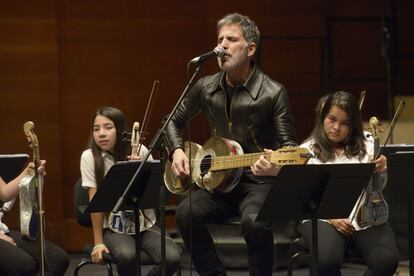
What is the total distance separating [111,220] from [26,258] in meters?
0.59

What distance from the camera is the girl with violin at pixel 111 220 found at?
5.89 m

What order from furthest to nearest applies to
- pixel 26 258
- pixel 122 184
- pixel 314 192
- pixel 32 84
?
pixel 32 84
pixel 26 258
pixel 122 184
pixel 314 192

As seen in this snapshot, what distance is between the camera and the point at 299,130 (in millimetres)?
9070

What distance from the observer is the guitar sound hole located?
5.82 meters

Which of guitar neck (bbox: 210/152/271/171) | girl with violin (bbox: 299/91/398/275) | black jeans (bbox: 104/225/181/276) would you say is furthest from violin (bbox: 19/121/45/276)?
girl with violin (bbox: 299/91/398/275)

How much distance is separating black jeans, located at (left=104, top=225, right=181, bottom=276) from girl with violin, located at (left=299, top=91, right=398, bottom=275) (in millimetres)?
814

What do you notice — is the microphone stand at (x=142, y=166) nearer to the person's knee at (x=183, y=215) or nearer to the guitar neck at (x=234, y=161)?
the person's knee at (x=183, y=215)

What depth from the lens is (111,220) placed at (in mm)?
6039

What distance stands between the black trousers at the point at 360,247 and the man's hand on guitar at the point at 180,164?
2.60ft

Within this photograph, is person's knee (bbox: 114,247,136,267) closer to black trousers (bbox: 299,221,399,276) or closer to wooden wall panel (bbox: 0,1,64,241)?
black trousers (bbox: 299,221,399,276)

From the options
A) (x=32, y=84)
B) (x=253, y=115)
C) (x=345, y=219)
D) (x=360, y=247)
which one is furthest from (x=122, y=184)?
(x=32, y=84)

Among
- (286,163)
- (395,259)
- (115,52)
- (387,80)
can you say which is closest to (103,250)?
(286,163)

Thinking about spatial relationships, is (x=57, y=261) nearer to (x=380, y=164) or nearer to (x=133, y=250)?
(x=133, y=250)

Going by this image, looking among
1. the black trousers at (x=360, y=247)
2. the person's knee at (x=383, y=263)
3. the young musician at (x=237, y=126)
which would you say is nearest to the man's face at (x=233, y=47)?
the young musician at (x=237, y=126)
